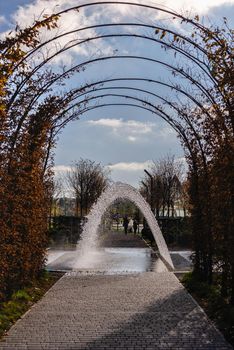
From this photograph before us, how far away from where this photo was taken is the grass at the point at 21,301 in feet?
24.9

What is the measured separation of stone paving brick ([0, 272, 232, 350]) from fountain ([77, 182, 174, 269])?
20.5 feet

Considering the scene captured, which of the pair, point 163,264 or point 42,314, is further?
point 163,264

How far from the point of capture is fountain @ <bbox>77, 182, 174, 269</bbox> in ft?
65.6

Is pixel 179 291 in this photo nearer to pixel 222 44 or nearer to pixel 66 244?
pixel 222 44

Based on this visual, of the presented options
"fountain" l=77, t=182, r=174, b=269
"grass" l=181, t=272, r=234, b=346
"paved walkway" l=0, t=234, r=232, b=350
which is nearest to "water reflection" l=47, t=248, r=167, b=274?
"fountain" l=77, t=182, r=174, b=269

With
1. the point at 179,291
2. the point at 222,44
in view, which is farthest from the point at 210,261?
the point at 222,44

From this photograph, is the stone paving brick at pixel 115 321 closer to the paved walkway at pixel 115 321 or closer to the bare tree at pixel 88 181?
the paved walkway at pixel 115 321

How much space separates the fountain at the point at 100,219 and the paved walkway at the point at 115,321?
20.1 ft

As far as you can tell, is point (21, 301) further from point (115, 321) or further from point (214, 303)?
point (214, 303)

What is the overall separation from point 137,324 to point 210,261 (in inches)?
143

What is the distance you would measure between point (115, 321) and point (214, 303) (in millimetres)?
2123

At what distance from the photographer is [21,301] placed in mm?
9297

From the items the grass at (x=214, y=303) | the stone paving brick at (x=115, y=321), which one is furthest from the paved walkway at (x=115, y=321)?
the grass at (x=214, y=303)

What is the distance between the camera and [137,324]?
7547 mm
